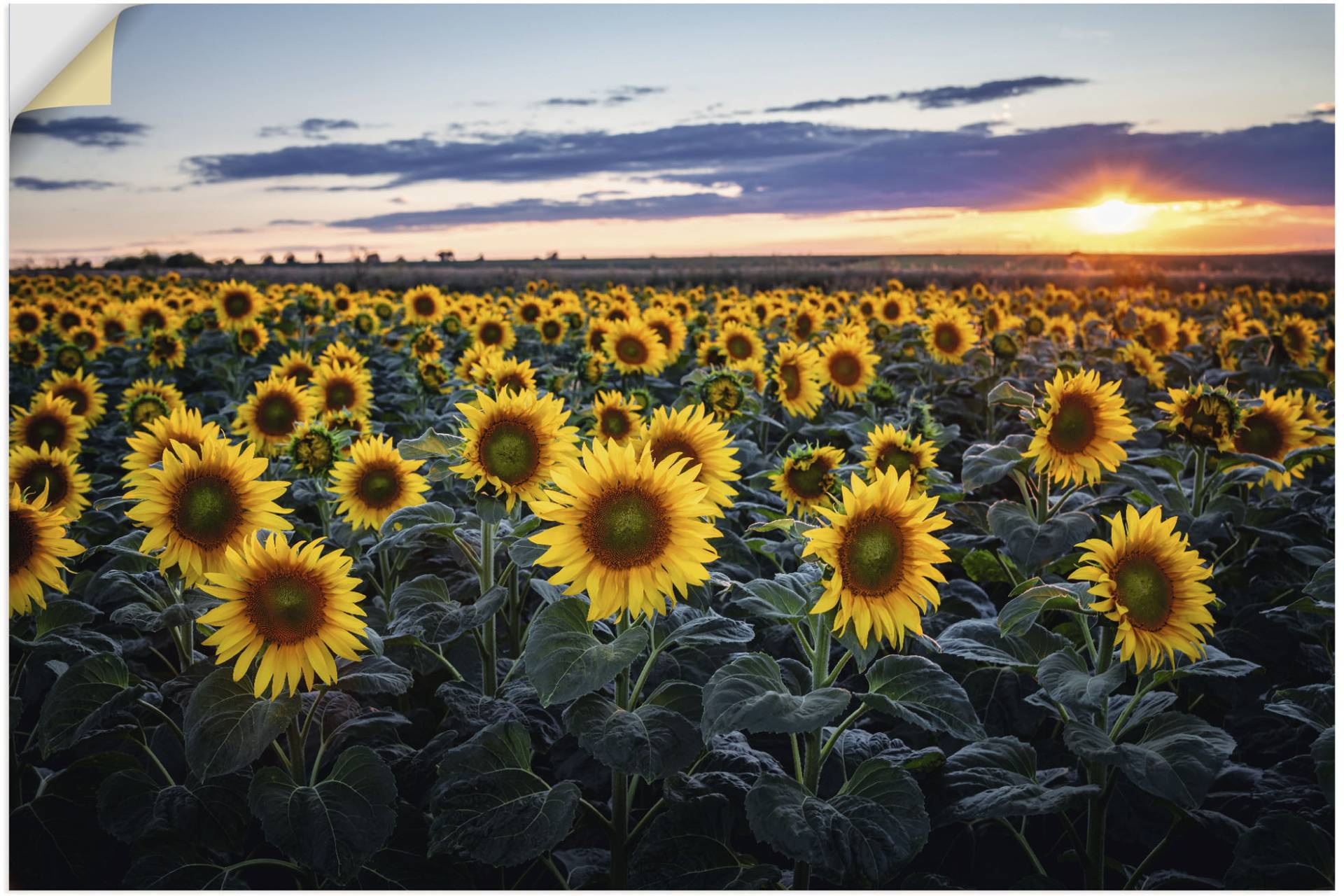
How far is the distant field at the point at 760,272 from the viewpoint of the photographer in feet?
26.1

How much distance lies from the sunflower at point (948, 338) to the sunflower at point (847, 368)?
125 centimetres

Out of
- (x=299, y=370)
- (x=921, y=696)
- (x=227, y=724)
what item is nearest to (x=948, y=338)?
(x=299, y=370)

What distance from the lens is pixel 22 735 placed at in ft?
8.81

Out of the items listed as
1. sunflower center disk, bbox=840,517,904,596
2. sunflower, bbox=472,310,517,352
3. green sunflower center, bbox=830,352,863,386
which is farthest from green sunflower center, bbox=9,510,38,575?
sunflower, bbox=472,310,517,352

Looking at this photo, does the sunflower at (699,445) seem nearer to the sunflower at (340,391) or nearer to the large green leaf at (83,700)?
the large green leaf at (83,700)

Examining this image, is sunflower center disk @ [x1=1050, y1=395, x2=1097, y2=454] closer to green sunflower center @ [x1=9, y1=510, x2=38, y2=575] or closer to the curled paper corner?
green sunflower center @ [x1=9, y1=510, x2=38, y2=575]

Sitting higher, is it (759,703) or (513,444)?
(513,444)

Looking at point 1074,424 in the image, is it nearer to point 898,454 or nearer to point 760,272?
point 898,454

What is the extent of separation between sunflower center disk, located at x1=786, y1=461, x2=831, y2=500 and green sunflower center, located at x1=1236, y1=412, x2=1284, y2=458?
5.78 ft

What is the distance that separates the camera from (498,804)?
2.09 metres

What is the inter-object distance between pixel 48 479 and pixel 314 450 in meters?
0.72

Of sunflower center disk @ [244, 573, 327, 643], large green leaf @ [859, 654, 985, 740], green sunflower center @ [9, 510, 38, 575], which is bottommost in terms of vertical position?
large green leaf @ [859, 654, 985, 740]

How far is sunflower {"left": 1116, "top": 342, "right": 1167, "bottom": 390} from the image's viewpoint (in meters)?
5.90

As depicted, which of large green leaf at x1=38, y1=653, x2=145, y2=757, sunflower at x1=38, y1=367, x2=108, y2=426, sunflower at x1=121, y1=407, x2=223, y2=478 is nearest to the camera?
large green leaf at x1=38, y1=653, x2=145, y2=757
